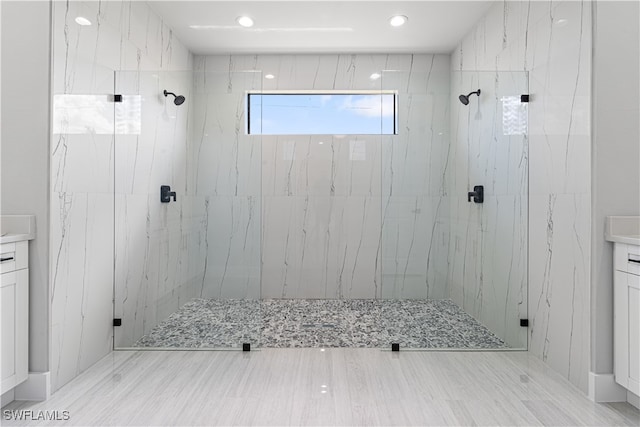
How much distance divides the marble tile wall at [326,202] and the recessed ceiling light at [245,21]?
0.95 metres

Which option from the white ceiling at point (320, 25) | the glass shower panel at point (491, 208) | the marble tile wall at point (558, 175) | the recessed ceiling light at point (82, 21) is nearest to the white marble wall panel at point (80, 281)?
the recessed ceiling light at point (82, 21)

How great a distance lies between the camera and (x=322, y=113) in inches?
161

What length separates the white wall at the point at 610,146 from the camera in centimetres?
214

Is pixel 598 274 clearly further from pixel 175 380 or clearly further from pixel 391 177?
pixel 175 380

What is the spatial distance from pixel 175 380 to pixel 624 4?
10.5ft

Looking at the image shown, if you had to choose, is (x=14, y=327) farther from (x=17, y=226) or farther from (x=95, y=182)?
(x=95, y=182)

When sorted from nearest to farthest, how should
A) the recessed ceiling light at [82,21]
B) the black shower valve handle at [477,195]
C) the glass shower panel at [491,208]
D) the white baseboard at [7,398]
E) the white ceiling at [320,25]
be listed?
the white baseboard at [7,398] → the recessed ceiling light at [82,21] → the glass shower panel at [491,208] → the black shower valve handle at [477,195] → the white ceiling at [320,25]

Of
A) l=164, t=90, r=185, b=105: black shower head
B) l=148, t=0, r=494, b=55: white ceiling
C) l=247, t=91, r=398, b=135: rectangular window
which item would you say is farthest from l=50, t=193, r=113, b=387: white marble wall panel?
l=148, t=0, r=494, b=55: white ceiling

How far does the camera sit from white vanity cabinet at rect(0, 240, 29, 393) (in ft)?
6.44

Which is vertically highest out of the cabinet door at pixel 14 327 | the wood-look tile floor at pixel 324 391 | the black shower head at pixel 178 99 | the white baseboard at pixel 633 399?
the black shower head at pixel 178 99

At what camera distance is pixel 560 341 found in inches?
97.7

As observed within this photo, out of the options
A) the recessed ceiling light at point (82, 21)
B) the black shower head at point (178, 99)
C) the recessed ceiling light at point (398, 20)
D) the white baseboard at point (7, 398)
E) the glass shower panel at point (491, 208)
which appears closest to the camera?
the white baseboard at point (7, 398)

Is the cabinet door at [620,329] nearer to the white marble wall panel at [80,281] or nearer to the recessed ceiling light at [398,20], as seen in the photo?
the recessed ceiling light at [398,20]

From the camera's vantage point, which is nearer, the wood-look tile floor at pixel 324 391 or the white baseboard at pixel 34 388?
the wood-look tile floor at pixel 324 391
